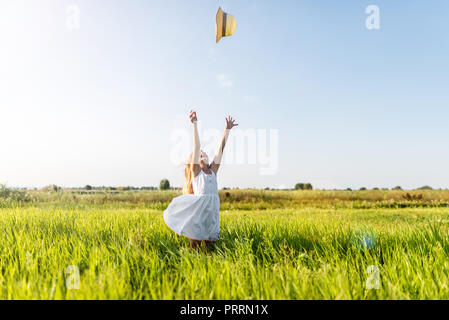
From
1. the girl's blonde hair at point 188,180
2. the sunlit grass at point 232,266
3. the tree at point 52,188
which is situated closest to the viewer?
the sunlit grass at point 232,266

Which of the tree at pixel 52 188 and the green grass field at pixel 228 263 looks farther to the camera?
the tree at pixel 52 188

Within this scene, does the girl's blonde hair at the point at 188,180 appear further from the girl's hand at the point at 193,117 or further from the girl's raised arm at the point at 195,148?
the girl's hand at the point at 193,117

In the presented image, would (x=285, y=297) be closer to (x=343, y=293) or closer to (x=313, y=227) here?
(x=343, y=293)

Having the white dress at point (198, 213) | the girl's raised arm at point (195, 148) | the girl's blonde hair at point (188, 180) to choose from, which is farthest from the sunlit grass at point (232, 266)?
the girl's raised arm at point (195, 148)

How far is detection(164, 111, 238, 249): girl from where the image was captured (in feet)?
15.7

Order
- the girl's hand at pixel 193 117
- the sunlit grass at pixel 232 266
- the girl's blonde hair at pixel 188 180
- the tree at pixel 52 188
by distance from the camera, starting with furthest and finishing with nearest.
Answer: the tree at pixel 52 188 < the girl's blonde hair at pixel 188 180 < the girl's hand at pixel 193 117 < the sunlit grass at pixel 232 266

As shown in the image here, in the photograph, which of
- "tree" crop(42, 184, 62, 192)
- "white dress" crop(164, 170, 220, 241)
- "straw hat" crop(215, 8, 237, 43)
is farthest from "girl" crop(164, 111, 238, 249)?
"tree" crop(42, 184, 62, 192)

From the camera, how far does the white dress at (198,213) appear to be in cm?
479

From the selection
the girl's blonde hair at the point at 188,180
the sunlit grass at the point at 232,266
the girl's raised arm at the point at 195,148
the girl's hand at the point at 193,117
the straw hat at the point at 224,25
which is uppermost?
the straw hat at the point at 224,25

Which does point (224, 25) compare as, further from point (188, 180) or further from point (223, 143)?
point (188, 180)

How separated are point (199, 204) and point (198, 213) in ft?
0.45

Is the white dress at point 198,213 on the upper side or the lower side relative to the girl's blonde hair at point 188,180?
lower
